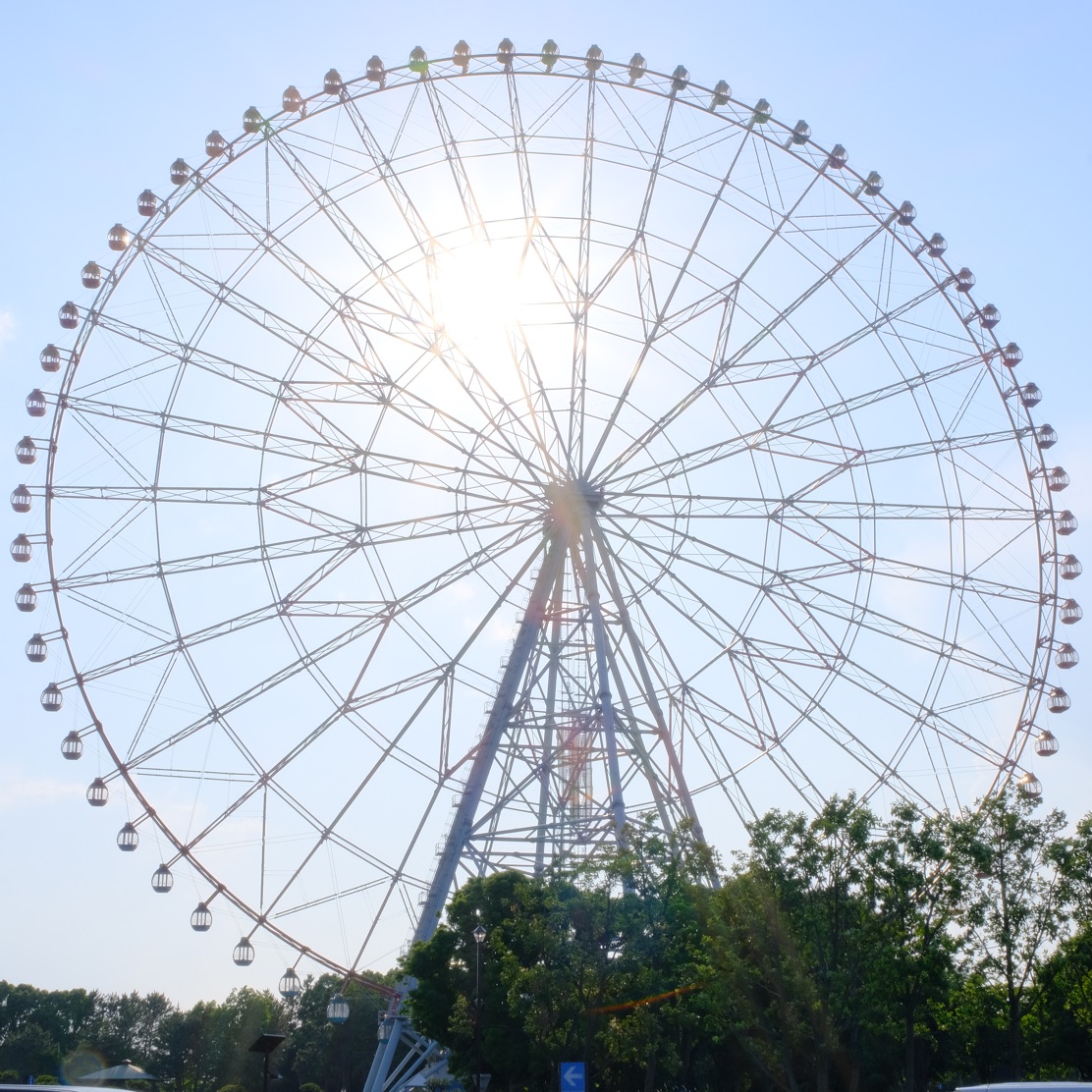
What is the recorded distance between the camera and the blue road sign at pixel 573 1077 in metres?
21.0

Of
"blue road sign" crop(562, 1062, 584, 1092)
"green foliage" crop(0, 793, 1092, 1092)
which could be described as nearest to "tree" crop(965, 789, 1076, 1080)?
"green foliage" crop(0, 793, 1092, 1092)

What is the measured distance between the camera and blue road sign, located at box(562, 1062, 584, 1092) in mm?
20984

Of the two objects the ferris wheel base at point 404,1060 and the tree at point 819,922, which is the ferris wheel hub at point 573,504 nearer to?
the tree at point 819,922

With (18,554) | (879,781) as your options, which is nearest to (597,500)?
(879,781)

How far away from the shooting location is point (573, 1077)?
21031 mm

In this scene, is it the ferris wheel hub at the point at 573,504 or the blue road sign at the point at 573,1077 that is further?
the ferris wheel hub at the point at 573,504

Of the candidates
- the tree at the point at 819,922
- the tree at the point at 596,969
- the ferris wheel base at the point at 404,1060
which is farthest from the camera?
the ferris wheel base at the point at 404,1060

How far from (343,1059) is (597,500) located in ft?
208

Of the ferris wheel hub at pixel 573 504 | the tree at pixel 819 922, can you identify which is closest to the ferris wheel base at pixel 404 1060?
the tree at pixel 819 922

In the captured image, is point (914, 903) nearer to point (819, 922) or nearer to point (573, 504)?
point (819, 922)

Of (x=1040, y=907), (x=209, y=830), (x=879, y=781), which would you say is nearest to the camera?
(x=1040, y=907)

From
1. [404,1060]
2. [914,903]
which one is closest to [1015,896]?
[914,903]

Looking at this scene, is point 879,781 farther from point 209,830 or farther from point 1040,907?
point 209,830

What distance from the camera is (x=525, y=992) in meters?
29.4
